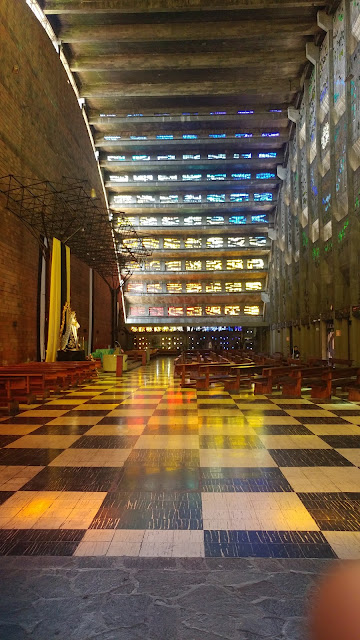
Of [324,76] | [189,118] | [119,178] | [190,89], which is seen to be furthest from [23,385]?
[119,178]

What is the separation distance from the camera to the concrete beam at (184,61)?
21812 millimetres

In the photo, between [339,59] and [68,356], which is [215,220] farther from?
[68,356]

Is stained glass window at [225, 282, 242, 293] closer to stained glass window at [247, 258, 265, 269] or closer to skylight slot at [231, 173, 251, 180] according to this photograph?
stained glass window at [247, 258, 265, 269]

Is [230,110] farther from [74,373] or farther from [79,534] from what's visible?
[79,534]

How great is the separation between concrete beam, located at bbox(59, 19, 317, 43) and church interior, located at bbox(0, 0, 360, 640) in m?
0.09

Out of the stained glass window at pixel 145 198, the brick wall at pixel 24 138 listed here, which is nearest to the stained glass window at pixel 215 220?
the stained glass window at pixel 145 198

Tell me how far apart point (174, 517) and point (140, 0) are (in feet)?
66.7

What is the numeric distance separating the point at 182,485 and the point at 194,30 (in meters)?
21.5

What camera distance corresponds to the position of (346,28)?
619 inches

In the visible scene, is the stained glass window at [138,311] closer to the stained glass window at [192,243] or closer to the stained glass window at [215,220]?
the stained glass window at [192,243]

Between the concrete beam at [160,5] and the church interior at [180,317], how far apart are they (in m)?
0.08

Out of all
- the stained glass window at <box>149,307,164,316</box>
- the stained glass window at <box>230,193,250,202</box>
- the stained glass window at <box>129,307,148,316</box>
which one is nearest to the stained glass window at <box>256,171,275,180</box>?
the stained glass window at <box>230,193,250,202</box>

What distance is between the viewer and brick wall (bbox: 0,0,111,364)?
43.2 ft

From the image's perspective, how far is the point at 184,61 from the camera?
867 inches
